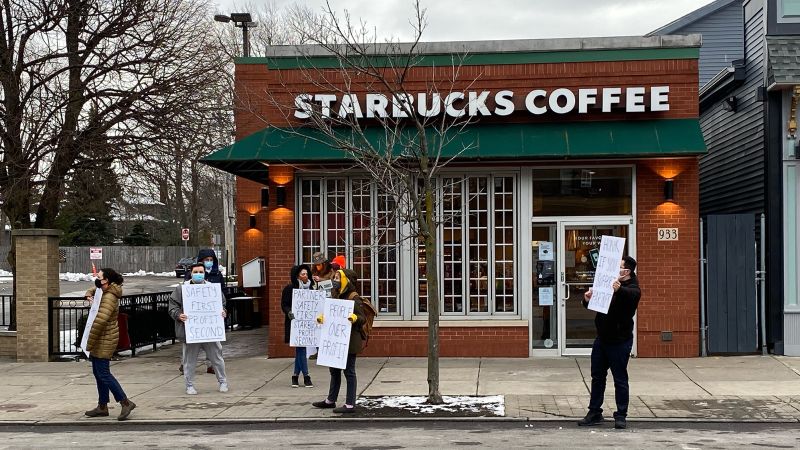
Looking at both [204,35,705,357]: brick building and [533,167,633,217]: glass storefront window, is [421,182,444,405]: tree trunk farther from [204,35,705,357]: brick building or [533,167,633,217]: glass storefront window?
[533,167,633,217]: glass storefront window

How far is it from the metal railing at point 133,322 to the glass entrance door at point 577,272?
7.29 meters

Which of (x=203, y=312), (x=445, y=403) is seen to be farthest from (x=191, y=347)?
(x=445, y=403)

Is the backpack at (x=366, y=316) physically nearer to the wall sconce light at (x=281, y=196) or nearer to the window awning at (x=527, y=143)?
the window awning at (x=527, y=143)

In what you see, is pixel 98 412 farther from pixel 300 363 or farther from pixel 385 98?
pixel 385 98

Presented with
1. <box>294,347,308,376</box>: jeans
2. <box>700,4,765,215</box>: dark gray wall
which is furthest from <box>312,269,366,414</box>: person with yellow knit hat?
<box>700,4,765,215</box>: dark gray wall

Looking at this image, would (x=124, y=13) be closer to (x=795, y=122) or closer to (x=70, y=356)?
(x=70, y=356)

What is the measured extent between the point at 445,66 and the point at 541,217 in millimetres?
2921

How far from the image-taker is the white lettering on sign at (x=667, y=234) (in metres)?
14.1

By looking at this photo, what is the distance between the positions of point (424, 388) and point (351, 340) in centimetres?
200

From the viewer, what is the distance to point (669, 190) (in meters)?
13.9

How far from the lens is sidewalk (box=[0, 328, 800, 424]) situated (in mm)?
10273

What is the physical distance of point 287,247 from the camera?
48.4 ft

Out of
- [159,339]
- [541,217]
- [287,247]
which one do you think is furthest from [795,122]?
[159,339]

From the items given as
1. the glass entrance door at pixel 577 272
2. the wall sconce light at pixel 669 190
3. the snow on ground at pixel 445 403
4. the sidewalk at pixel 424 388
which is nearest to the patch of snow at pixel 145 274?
the sidewalk at pixel 424 388
